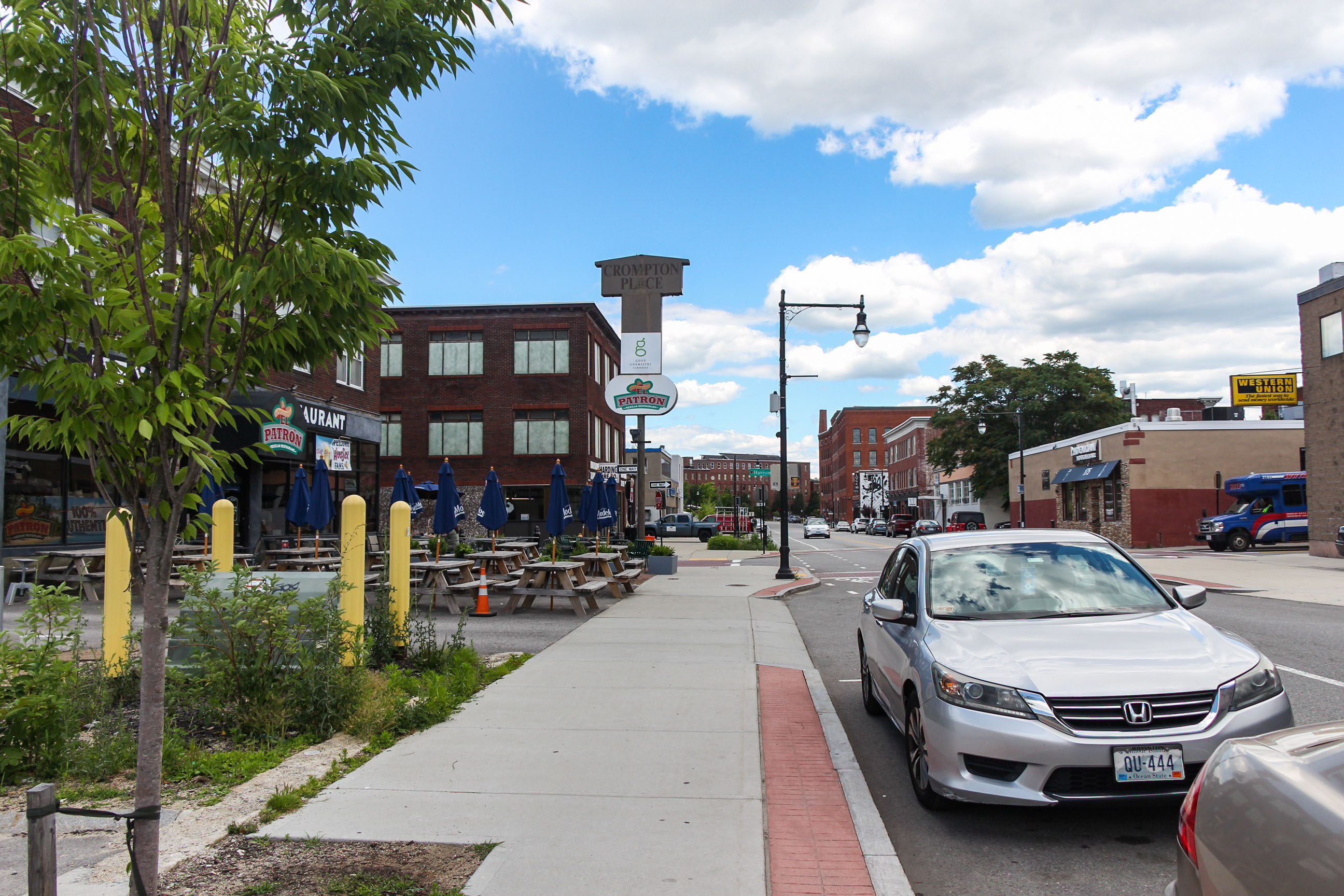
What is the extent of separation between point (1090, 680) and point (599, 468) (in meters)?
20.4

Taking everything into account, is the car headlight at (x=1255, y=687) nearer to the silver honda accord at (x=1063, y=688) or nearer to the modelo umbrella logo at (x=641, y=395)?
the silver honda accord at (x=1063, y=688)

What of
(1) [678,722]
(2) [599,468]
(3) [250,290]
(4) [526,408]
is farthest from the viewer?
(4) [526,408]

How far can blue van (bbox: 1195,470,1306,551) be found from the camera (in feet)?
114

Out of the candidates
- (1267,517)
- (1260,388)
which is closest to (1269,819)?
(1267,517)

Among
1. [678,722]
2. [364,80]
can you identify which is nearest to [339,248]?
[364,80]

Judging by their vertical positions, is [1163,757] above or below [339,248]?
below

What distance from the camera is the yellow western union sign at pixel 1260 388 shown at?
3716 centimetres

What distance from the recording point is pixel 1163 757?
4.41 meters

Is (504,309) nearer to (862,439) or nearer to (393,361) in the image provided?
(393,361)

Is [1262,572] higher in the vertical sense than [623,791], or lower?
lower

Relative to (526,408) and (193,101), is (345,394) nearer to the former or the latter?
(526,408)

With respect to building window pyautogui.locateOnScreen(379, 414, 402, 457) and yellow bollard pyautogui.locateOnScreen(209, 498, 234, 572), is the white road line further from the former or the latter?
building window pyautogui.locateOnScreen(379, 414, 402, 457)

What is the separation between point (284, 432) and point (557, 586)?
1078 cm

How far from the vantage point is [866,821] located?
4945 mm
